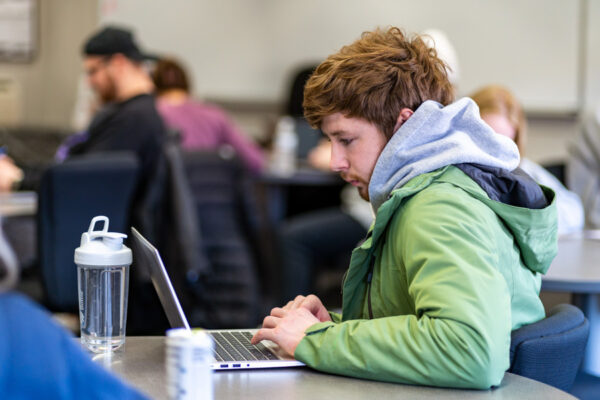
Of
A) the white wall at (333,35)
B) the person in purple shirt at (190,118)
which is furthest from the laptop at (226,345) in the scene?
the white wall at (333,35)

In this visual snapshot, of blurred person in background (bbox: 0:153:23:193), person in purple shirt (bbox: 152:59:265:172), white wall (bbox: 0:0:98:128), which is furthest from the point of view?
white wall (bbox: 0:0:98:128)

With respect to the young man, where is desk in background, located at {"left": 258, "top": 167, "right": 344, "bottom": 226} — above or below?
below

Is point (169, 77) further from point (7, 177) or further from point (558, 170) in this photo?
point (558, 170)

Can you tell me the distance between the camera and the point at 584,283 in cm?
189

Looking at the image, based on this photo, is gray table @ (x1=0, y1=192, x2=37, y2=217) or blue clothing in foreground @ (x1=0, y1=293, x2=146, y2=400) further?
gray table @ (x1=0, y1=192, x2=37, y2=217)

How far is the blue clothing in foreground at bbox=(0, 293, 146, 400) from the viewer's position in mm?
680

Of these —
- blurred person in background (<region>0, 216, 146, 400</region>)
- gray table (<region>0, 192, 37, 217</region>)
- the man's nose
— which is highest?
the man's nose

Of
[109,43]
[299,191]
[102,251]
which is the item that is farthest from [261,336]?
[299,191]

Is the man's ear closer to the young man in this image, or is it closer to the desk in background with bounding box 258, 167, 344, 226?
the young man

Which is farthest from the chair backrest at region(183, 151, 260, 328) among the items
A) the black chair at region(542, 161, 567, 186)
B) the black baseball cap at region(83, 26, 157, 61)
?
the black chair at region(542, 161, 567, 186)

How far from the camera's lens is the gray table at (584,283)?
6.21 feet

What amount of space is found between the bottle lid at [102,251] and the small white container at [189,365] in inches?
15.7

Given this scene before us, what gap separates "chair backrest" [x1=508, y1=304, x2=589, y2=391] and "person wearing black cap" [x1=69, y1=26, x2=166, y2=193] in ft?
7.27

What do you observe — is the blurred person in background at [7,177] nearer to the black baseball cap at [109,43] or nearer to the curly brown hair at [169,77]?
the black baseball cap at [109,43]
